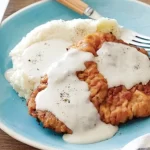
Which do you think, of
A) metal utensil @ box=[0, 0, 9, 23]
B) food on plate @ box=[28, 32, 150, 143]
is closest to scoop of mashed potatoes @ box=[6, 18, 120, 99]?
food on plate @ box=[28, 32, 150, 143]

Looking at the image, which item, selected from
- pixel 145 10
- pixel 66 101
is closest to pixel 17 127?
pixel 66 101

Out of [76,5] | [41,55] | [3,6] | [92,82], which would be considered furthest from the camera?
[3,6]

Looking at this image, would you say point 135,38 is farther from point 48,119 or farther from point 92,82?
point 48,119

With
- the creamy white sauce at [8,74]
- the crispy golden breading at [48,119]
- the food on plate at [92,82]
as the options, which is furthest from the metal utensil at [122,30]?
the crispy golden breading at [48,119]

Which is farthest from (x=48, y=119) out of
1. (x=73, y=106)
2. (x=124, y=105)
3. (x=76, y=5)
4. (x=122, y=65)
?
(x=76, y=5)

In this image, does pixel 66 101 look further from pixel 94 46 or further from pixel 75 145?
pixel 94 46

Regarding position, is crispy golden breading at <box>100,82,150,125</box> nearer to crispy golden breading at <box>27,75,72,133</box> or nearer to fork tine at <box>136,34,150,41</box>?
crispy golden breading at <box>27,75,72,133</box>

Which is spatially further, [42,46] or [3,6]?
[3,6]
